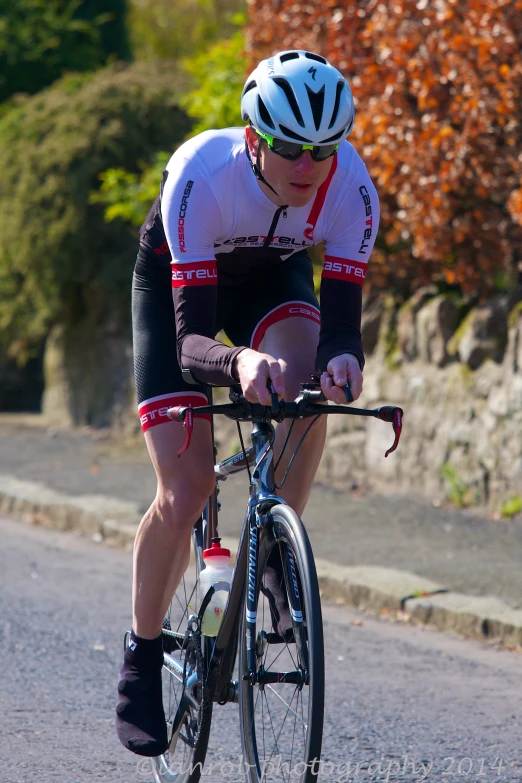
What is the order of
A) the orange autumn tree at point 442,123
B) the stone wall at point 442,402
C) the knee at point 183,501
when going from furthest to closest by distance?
the stone wall at point 442,402, the orange autumn tree at point 442,123, the knee at point 183,501

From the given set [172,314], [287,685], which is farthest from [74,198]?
[287,685]

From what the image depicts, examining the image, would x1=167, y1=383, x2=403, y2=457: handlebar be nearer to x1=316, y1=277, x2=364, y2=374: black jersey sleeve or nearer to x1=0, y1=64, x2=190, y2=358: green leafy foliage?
x1=316, y1=277, x2=364, y2=374: black jersey sleeve

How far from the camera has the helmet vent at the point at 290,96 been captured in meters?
2.97

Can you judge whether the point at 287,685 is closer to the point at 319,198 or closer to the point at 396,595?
the point at 319,198

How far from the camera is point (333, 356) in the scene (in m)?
3.02

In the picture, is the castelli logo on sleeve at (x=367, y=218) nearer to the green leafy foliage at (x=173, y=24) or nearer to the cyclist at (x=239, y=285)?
the cyclist at (x=239, y=285)

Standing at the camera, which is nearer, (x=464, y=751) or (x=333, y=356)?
(x=333, y=356)

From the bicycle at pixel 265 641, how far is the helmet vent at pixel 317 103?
2.39 ft

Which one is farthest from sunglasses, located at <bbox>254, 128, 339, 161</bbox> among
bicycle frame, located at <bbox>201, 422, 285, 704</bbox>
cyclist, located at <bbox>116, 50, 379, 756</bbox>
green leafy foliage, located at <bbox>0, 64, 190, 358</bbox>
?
green leafy foliage, located at <bbox>0, 64, 190, 358</bbox>

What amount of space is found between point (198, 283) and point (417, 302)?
16.9ft

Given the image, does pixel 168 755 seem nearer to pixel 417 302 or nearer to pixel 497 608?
pixel 497 608

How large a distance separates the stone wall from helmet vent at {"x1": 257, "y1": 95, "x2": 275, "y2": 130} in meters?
4.45

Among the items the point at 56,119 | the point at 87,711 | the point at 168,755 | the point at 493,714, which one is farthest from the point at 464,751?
the point at 56,119

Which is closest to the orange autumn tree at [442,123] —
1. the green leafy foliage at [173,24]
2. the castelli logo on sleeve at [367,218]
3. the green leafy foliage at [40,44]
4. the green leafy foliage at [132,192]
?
the green leafy foliage at [132,192]
